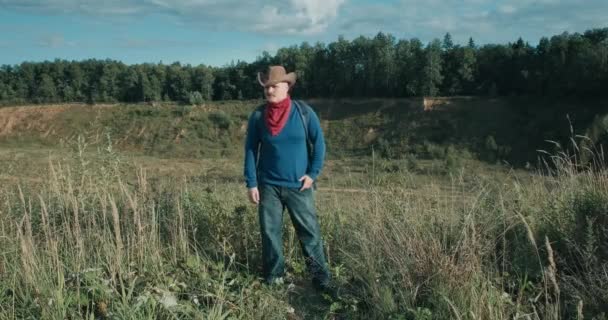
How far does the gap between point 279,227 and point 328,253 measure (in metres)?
0.55

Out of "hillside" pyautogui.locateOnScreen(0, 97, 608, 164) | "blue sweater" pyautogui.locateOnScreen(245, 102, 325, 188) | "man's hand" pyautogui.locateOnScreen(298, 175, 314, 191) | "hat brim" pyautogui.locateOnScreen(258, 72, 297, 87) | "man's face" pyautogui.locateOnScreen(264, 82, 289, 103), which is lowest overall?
"hillside" pyautogui.locateOnScreen(0, 97, 608, 164)

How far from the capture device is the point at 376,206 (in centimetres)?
491

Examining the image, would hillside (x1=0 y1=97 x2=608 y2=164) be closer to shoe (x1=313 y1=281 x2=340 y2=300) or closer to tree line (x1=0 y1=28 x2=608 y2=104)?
tree line (x1=0 y1=28 x2=608 y2=104)

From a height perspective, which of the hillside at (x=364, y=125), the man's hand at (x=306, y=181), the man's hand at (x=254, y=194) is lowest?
the hillside at (x=364, y=125)

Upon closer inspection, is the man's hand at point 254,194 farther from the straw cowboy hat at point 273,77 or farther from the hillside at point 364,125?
the hillside at point 364,125

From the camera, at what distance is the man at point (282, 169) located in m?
4.21

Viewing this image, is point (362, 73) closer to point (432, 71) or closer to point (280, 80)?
point (432, 71)

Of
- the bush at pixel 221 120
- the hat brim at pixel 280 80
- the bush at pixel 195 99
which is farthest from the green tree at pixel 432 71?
the hat brim at pixel 280 80

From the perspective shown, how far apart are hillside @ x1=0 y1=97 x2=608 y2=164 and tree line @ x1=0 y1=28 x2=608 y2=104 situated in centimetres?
235

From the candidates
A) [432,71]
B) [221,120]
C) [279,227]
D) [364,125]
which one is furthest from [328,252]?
[221,120]

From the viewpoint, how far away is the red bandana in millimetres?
4195

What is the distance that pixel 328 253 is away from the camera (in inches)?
181

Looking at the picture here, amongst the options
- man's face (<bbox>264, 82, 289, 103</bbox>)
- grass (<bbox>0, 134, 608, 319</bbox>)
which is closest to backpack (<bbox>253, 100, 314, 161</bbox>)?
man's face (<bbox>264, 82, 289, 103</bbox>)

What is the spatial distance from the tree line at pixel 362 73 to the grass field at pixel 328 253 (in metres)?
49.5
